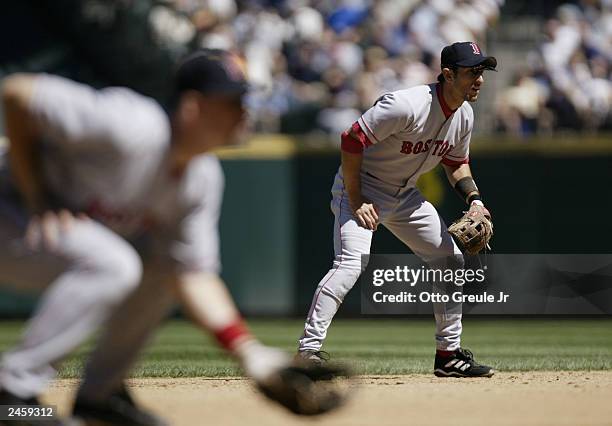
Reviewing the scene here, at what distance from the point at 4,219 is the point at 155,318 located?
2.34 feet

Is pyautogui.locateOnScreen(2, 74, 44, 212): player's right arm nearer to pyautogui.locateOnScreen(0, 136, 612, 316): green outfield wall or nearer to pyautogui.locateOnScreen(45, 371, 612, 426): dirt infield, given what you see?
pyautogui.locateOnScreen(45, 371, 612, 426): dirt infield

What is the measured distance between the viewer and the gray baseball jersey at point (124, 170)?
4.17 m

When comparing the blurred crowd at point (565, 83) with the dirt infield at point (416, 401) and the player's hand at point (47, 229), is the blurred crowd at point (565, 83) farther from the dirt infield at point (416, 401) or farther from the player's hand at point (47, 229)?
the player's hand at point (47, 229)

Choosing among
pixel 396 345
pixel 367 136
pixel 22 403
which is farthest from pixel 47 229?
pixel 396 345

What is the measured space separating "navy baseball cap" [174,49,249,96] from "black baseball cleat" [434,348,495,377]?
3.53 meters

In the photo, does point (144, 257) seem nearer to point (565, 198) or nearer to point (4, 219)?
point (4, 219)

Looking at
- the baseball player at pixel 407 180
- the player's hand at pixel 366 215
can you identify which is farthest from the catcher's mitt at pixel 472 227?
the player's hand at pixel 366 215

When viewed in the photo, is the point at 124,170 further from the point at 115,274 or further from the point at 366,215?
the point at 366,215

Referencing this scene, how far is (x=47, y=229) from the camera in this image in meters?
4.24

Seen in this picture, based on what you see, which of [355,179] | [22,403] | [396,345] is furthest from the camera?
[396,345]

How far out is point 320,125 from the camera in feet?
48.0

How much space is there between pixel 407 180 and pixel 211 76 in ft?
11.2

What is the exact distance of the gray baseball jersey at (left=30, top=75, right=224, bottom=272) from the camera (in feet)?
13.7

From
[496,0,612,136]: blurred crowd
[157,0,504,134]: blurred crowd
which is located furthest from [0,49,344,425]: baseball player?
[496,0,612,136]: blurred crowd
